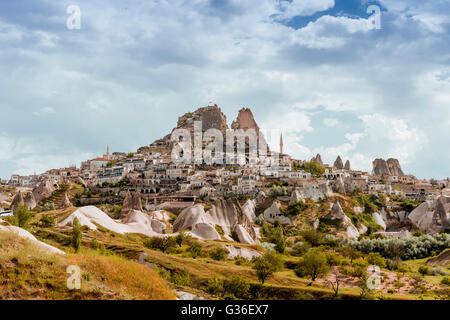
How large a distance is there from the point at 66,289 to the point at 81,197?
302 ft

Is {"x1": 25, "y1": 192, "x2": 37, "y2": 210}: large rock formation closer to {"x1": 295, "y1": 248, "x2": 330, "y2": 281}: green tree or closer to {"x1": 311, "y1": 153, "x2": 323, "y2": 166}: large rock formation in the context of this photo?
{"x1": 295, "y1": 248, "x2": 330, "y2": 281}: green tree

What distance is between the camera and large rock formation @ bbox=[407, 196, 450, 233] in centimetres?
7938

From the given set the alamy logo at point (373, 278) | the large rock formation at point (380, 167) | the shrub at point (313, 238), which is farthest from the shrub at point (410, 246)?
the large rock formation at point (380, 167)

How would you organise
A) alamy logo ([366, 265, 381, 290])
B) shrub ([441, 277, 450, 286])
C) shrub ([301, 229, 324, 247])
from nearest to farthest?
alamy logo ([366, 265, 381, 290]) → shrub ([441, 277, 450, 286]) → shrub ([301, 229, 324, 247])

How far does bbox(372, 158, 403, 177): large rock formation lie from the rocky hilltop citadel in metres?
0.50

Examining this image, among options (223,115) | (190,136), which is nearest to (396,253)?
(190,136)

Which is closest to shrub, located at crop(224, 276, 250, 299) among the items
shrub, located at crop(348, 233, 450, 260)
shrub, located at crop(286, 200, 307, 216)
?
shrub, located at crop(348, 233, 450, 260)

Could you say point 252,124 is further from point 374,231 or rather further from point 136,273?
point 136,273

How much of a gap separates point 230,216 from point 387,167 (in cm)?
10761

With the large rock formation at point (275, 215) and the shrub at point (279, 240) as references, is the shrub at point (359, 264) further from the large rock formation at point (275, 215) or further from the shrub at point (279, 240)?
the large rock formation at point (275, 215)

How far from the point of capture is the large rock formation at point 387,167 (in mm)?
157000

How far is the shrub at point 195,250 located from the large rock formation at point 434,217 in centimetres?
5204

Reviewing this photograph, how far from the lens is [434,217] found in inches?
3196

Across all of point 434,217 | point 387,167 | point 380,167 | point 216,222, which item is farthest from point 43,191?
point 387,167
